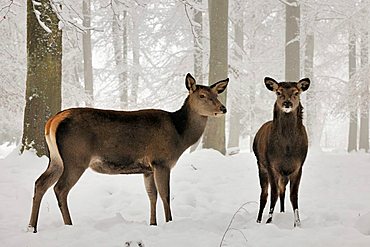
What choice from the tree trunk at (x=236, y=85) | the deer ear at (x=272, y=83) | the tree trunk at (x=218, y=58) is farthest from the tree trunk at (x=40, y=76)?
the tree trunk at (x=236, y=85)

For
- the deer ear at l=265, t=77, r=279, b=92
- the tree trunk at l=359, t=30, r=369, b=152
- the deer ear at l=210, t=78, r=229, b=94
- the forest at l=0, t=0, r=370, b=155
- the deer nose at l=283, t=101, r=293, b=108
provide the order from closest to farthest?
1. the deer nose at l=283, t=101, r=293, b=108
2. the deer ear at l=265, t=77, r=279, b=92
3. the deer ear at l=210, t=78, r=229, b=94
4. the forest at l=0, t=0, r=370, b=155
5. the tree trunk at l=359, t=30, r=369, b=152

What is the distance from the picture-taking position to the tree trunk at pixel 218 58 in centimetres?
1263

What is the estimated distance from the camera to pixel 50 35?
9.07 metres

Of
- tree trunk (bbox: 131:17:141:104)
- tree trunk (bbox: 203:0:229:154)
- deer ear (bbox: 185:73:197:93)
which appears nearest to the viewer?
deer ear (bbox: 185:73:197:93)

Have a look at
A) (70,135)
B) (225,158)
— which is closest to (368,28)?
(225,158)

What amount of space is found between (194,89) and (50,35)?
3.61 meters

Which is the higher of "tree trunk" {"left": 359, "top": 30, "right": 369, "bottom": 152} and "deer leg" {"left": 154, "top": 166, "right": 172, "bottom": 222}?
"tree trunk" {"left": 359, "top": 30, "right": 369, "bottom": 152}

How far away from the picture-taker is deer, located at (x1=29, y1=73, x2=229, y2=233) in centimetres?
571

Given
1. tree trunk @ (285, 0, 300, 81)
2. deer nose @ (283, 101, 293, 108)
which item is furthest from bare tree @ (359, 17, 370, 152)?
deer nose @ (283, 101, 293, 108)

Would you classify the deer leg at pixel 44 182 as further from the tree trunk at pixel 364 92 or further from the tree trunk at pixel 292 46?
the tree trunk at pixel 364 92

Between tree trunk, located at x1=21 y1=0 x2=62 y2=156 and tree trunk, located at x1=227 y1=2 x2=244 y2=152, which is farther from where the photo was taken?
tree trunk, located at x1=227 y1=2 x2=244 y2=152

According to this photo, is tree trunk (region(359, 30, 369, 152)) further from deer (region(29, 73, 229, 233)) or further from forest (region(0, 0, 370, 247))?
deer (region(29, 73, 229, 233))

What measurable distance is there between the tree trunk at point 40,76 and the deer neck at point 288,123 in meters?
4.56

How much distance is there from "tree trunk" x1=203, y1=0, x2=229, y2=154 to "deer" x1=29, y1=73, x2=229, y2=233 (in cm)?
570
